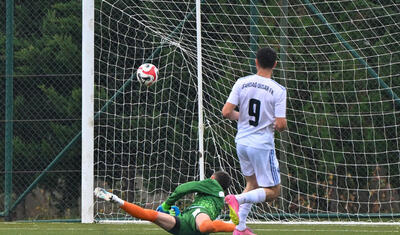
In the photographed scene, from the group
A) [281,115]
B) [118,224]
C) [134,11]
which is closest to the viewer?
[281,115]

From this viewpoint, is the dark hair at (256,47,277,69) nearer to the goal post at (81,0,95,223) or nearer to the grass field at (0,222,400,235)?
the grass field at (0,222,400,235)

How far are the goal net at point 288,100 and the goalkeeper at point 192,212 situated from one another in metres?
3.81

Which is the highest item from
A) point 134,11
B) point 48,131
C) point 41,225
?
point 134,11

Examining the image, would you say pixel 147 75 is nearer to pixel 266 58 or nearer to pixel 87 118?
pixel 87 118

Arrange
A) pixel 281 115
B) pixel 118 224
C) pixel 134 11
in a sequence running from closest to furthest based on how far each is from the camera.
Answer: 1. pixel 281 115
2. pixel 118 224
3. pixel 134 11

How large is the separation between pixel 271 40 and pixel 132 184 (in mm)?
2583

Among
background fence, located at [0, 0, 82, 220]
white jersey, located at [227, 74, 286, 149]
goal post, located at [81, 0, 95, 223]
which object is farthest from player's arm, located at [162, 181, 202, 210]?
background fence, located at [0, 0, 82, 220]

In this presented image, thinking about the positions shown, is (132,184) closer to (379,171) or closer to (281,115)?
(379,171)

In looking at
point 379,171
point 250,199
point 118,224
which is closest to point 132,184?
point 118,224

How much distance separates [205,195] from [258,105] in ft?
2.78

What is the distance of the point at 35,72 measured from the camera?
38.6 feet

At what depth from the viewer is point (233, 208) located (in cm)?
655

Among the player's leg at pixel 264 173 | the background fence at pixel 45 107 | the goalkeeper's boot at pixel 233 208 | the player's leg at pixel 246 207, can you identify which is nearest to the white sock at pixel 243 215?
the player's leg at pixel 246 207

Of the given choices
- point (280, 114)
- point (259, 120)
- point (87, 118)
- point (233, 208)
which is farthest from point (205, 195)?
point (87, 118)
